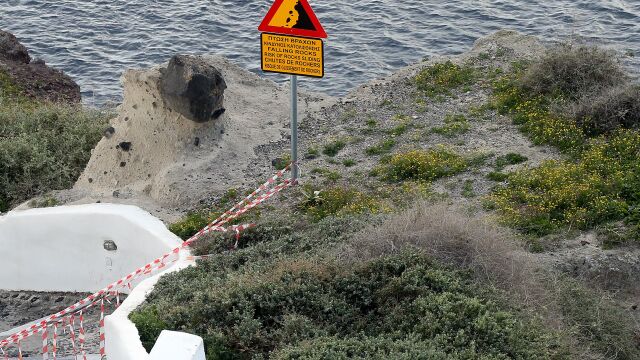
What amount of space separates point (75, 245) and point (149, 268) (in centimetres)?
255

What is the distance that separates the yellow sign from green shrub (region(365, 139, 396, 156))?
273 centimetres

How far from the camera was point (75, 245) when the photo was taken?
13820mm

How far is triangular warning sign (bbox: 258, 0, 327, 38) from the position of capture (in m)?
12.5

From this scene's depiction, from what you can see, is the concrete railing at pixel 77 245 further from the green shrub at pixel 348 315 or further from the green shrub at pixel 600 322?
the green shrub at pixel 600 322

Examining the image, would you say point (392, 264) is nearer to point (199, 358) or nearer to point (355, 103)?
point (199, 358)

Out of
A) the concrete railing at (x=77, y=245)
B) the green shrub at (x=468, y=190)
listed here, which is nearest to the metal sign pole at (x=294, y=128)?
the concrete railing at (x=77, y=245)

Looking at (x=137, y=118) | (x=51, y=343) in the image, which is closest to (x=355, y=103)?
(x=137, y=118)

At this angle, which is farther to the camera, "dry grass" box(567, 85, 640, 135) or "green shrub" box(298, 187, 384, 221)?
"dry grass" box(567, 85, 640, 135)

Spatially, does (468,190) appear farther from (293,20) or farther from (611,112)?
(293,20)

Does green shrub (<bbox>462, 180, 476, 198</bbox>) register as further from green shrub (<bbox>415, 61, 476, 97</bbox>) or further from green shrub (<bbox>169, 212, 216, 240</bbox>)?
green shrub (<bbox>415, 61, 476, 97</bbox>)

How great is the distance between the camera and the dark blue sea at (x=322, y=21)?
24.8m

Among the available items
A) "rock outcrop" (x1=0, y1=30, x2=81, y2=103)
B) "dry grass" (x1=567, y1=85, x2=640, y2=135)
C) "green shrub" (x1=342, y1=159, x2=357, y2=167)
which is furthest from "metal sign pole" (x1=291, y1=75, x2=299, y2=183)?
"rock outcrop" (x1=0, y1=30, x2=81, y2=103)

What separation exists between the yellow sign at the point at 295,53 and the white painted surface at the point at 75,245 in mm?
2915

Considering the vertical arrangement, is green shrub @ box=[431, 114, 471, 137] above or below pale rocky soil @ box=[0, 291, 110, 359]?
above
